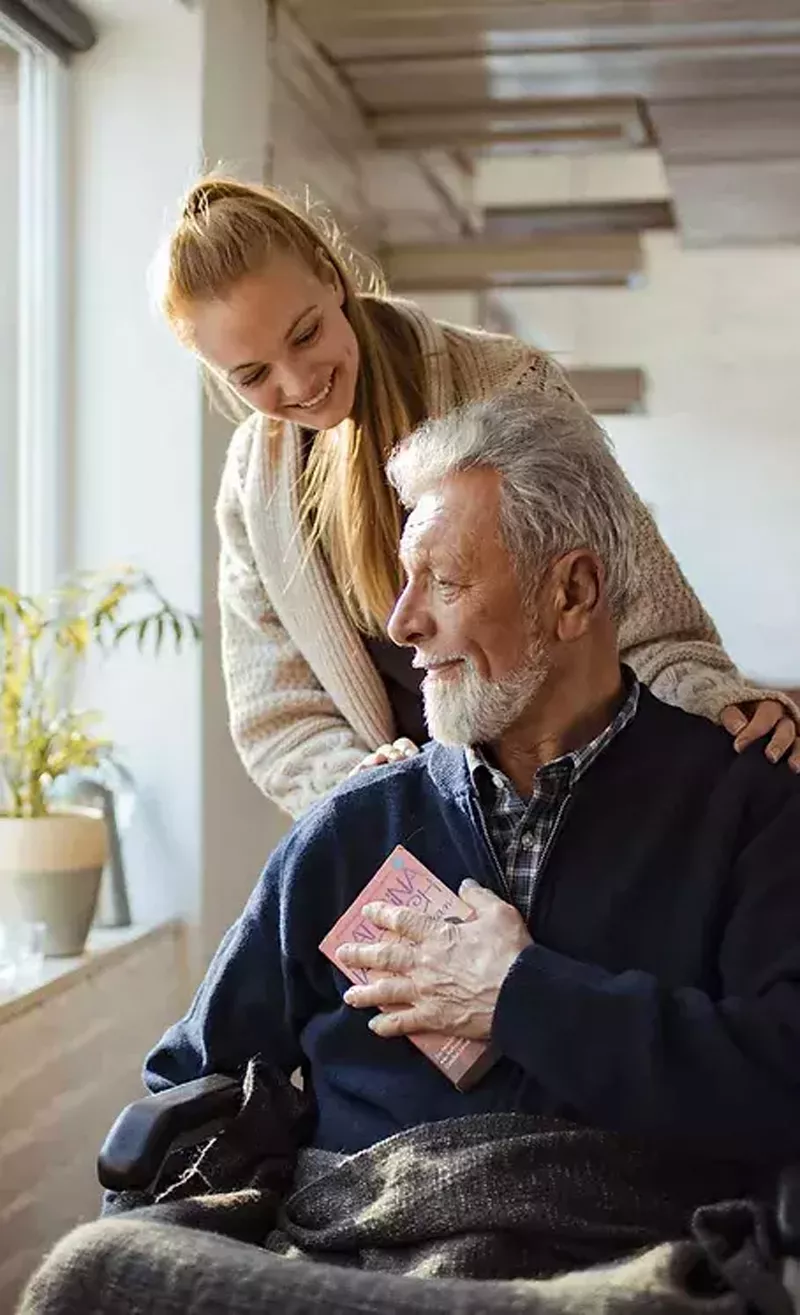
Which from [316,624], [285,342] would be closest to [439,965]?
[316,624]

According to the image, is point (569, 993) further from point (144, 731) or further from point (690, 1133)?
point (144, 731)

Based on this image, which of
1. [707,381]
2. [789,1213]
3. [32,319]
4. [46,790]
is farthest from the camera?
[707,381]

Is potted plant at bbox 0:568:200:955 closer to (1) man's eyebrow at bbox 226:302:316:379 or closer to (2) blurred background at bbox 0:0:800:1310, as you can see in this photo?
(2) blurred background at bbox 0:0:800:1310

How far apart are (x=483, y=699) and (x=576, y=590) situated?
5.7 inches

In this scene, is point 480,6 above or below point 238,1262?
above

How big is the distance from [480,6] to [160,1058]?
7.47 ft

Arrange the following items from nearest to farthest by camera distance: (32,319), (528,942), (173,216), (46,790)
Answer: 1. (528,942)
2. (46,790)
3. (173,216)
4. (32,319)

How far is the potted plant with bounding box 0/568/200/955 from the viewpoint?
8.35ft

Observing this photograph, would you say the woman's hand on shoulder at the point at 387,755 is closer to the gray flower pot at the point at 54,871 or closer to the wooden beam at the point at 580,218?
the gray flower pot at the point at 54,871

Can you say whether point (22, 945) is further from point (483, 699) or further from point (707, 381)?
point (707, 381)

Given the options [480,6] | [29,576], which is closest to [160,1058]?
[29,576]

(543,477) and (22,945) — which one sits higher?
(543,477)

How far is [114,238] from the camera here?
2.95m

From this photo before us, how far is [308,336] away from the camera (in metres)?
1.89
